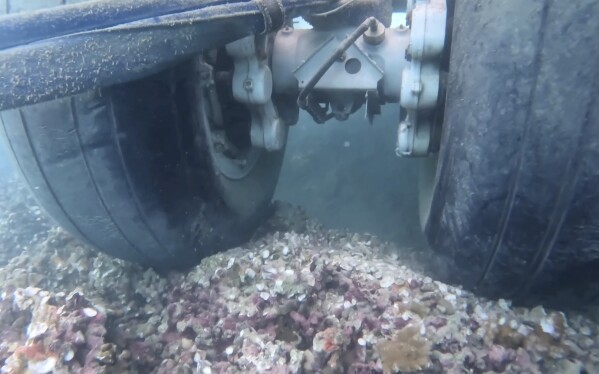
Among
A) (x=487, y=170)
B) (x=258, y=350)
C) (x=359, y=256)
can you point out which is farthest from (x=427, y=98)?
(x=258, y=350)

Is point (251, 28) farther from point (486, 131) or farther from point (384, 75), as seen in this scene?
point (486, 131)

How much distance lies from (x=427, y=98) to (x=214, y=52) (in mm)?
1101

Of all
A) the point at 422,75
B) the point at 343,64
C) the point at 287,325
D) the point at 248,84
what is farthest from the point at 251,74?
the point at 287,325

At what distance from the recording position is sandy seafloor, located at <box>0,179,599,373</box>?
1745 millimetres

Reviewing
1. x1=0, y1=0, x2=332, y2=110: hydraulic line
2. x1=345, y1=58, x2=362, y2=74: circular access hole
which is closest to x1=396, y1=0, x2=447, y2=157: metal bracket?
x1=345, y1=58, x2=362, y2=74: circular access hole

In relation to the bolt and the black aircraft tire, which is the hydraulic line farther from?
the black aircraft tire

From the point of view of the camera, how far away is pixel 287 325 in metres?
1.94

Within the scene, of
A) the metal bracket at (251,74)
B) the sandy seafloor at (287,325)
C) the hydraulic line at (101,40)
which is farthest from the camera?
the metal bracket at (251,74)

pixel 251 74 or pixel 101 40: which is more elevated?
pixel 101 40

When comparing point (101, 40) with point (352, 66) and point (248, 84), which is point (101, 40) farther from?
point (352, 66)

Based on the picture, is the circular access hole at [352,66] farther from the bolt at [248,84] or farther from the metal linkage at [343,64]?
the bolt at [248,84]

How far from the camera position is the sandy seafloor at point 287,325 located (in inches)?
68.7

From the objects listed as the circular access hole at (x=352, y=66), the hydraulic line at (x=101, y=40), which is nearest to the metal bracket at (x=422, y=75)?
the circular access hole at (x=352, y=66)

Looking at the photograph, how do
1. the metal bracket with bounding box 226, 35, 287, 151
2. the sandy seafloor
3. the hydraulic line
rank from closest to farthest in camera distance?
the hydraulic line, the sandy seafloor, the metal bracket with bounding box 226, 35, 287, 151
